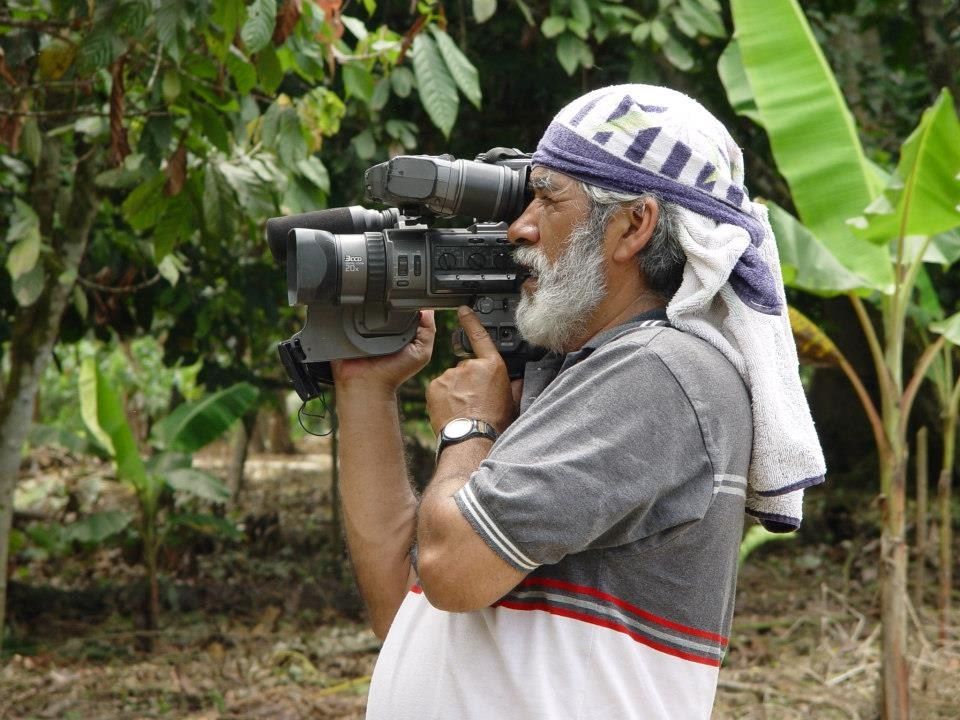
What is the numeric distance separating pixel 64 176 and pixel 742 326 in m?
4.06

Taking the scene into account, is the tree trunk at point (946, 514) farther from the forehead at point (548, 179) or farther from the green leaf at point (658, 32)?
the forehead at point (548, 179)

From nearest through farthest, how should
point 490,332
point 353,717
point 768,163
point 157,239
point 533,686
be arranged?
point 533,686
point 490,332
point 157,239
point 353,717
point 768,163

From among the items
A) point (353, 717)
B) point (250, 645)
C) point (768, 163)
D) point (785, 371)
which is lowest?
point (250, 645)

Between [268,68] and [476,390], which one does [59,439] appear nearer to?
[268,68]

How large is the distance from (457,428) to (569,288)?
27 centimetres

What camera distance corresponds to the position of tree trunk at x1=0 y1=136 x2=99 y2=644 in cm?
431

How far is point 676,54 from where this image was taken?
4164 millimetres

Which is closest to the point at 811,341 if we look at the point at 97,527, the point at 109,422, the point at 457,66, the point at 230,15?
the point at 457,66

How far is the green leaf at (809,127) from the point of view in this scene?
11.8 feet

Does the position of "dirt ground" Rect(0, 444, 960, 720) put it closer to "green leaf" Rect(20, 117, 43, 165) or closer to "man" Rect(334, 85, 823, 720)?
"green leaf" Rect(20, 117, 43, 165)

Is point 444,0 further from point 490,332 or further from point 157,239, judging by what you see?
point 490,332

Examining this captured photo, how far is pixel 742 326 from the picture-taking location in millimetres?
1597

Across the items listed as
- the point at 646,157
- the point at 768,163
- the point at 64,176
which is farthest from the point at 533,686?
the point at 768,163

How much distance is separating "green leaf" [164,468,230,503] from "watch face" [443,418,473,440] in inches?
151
